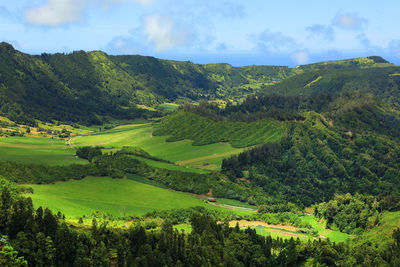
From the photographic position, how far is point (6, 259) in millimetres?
63625

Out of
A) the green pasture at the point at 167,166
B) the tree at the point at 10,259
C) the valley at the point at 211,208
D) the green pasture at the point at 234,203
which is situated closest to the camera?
the tree at the point at 10,259

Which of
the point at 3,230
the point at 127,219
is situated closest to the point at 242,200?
the point at 127,219

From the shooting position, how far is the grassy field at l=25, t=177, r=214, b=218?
118750 mm

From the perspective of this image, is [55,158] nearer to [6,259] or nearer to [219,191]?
[219,191]

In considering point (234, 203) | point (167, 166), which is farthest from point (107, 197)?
point (167, 166)

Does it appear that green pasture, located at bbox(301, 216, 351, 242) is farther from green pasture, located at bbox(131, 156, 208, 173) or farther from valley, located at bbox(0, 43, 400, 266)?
green pasture, located at bbox(131, 156, 208, 173)

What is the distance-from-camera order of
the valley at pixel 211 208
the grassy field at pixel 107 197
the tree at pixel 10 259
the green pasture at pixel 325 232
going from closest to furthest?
the tree at pixel 10 259 → the valley at pixel 211 208 → the green pasture at pixel 325 232 → the grassy field at pixel 107 197

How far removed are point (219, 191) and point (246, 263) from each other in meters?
66.3

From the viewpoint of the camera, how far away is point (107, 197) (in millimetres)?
137625

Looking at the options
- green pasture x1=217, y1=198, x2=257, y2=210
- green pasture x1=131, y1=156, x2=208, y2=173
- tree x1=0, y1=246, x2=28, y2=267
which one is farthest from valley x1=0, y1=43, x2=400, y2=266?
tree x1=0, y1=246, x2=28, y2=267

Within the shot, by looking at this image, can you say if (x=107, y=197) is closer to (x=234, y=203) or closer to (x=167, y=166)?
(x=234, y=203)

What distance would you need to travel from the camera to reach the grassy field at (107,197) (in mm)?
118750

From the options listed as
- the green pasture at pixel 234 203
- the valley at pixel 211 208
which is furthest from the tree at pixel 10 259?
the green pasture at pixel 234 203

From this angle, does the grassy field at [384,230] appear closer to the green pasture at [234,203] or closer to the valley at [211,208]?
A: the valley at [211,208]
